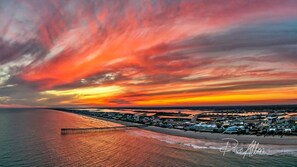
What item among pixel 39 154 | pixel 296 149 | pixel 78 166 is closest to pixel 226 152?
pixel 296 149

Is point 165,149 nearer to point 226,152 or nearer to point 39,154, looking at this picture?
point 226,152

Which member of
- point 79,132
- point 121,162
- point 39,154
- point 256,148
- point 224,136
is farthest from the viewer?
point 79,132

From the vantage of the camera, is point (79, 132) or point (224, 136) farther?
point (79, 132)

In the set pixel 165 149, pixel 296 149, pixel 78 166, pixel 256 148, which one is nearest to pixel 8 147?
pixel 78 166

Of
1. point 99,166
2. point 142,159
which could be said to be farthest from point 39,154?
point 142,159

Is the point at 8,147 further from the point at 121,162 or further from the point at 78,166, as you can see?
the point at 121,162

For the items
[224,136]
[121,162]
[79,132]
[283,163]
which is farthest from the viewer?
[79,132]

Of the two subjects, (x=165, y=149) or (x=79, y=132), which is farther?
(x=79, y=132)

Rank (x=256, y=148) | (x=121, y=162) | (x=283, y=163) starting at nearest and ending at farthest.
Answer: (x=283, y=163) → (x=121, y=162) → (x=256, y=148)

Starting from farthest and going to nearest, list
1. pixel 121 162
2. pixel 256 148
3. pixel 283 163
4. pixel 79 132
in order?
pixel 79 132 → pixel 256 148 → pixel 121 162 → pixel 283 163
